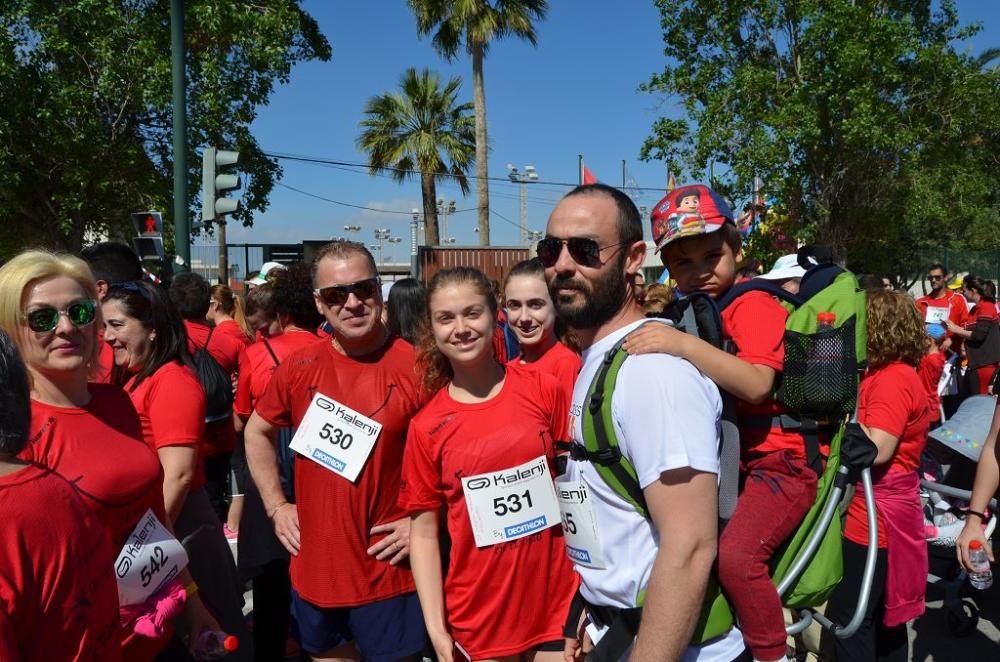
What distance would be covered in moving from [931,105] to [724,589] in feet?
50.9

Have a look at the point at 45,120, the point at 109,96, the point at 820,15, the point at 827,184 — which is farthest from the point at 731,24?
the point at 45,120

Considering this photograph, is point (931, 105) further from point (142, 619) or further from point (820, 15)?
point (142, 619)

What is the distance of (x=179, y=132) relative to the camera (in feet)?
31.7

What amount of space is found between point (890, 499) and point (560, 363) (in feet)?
5.14

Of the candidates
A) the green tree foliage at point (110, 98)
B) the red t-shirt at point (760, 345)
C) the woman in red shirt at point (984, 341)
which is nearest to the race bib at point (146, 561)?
the red t-shirt at point (760, 345)

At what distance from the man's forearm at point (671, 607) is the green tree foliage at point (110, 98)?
509 inches

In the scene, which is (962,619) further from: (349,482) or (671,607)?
(671,607)

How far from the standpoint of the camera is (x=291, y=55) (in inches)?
647

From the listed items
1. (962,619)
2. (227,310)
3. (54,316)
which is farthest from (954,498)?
(227,310)

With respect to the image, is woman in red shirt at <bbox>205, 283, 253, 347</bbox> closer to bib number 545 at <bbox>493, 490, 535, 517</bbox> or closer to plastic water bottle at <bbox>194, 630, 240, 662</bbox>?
plastic water bottle at <bbox>194, 630, 240, 662</bbox>

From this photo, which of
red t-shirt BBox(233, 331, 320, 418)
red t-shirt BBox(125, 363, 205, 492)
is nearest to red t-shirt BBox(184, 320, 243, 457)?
red t-shirt BBox(233, 331, 320, 418)

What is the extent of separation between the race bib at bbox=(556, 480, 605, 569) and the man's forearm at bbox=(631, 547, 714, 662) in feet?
0.86

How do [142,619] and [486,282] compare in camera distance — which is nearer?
[142,619]

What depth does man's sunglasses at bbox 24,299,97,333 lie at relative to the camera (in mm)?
2350
